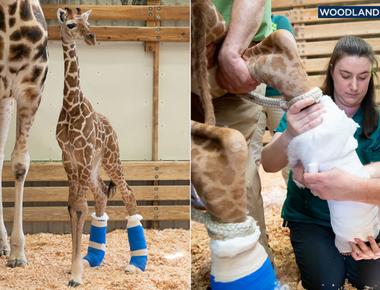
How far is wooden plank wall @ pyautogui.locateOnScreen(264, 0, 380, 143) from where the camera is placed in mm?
607

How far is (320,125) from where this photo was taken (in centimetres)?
54

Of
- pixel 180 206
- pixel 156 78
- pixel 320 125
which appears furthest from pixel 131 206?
pixel 320 125

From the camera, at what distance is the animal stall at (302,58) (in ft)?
1.99

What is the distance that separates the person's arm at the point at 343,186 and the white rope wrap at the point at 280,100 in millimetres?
82

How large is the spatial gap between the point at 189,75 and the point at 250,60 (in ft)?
0.35

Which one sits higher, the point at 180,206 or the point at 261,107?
the point at 261,107

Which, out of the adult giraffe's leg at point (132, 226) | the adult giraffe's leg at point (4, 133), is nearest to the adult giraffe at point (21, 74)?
the adult giraffe's leg at point (4, 133)

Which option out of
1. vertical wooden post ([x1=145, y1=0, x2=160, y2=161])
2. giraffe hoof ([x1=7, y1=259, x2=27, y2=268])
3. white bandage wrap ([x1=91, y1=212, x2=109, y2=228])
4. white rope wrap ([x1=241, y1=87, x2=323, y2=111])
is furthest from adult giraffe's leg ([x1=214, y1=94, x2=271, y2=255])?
giraffe hoof ([x1=7, y1=259, x2=27, y2=268])

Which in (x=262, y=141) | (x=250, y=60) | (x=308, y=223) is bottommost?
(x=308, y=223)

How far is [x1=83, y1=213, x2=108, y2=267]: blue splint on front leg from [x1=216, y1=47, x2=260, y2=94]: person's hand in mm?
250

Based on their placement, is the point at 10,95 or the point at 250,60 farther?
the point at 10,95

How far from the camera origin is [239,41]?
1.82 feet

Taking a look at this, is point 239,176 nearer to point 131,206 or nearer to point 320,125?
point 320,125

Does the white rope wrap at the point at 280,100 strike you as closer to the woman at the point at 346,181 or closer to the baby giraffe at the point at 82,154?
the woman at the point at 346,181
